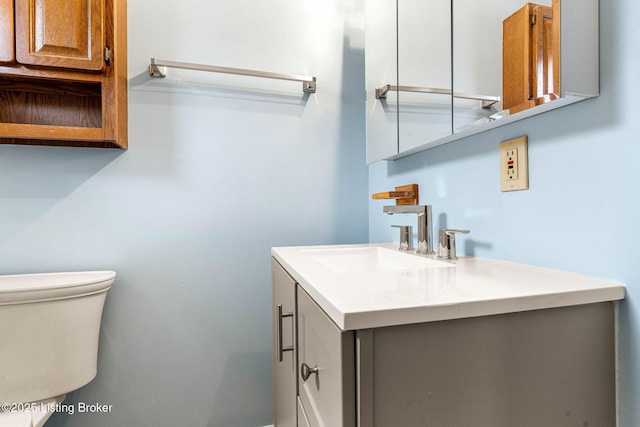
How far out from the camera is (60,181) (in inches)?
45.8

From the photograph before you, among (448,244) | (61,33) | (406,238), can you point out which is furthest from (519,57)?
(61,33)

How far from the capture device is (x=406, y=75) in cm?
107

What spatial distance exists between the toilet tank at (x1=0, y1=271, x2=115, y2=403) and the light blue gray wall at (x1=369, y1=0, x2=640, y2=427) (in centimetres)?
118

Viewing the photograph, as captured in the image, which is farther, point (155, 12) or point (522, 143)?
point (155, 12)

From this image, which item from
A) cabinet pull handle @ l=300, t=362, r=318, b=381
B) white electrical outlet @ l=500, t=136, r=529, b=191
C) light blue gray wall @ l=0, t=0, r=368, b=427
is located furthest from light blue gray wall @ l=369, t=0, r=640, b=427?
light blue gray wall @ l=0, t=0, r=368, b=427

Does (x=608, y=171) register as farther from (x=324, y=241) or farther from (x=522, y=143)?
(x=324, y=241)

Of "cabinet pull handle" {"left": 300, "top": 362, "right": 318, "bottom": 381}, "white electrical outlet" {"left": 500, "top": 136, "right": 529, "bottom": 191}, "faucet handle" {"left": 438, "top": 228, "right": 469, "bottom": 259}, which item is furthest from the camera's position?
"faucet handle" {"left": 438, "top": 228, "right": 469, "bottom": 259}

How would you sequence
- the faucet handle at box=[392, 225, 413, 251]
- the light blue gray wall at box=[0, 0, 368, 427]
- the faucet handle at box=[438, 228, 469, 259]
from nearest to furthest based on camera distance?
the faucet handle at box=[438, 228, 469, 259] → the faucet handle at box=[392, 225, 413, 251] → the light blue gray wall at box=[0, 0, 368, 427]

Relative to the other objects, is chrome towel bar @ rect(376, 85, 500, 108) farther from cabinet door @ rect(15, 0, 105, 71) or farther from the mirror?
cabinet door @ rect(15, 0, 105, 71)

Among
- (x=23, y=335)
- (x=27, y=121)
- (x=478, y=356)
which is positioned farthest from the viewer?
(x=27, y=121)

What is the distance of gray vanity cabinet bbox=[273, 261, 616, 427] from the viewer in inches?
16.9

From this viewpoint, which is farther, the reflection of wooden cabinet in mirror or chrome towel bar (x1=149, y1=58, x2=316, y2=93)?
chrome towel bar (x1=149, y1=58, x2=316, y2=93)

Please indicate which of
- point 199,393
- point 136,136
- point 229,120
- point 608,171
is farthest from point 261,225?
point 608,171

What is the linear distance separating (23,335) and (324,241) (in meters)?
1.02
